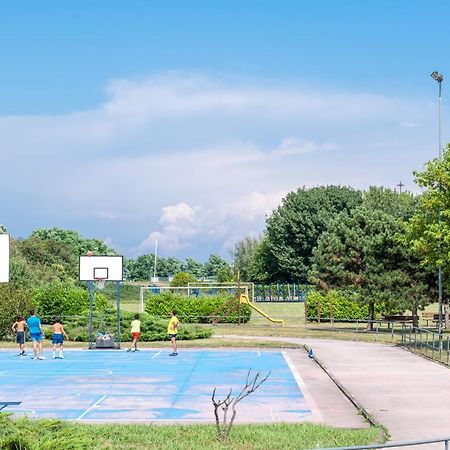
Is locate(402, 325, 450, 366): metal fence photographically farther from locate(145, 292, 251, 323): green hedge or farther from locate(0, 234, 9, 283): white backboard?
locate(145, 292, 251, 323): green hedge

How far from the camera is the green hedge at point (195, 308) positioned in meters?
58.7

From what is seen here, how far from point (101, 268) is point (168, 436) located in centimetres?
2732

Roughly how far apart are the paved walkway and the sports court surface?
1.72m

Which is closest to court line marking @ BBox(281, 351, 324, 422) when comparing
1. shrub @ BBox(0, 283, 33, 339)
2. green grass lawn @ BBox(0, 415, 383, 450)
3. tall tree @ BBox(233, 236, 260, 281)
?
green grass lawn @ BBox(0, 415, 383, 450)

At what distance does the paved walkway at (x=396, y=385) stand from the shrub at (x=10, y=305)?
1542cm

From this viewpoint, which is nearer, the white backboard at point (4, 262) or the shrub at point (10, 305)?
the white backboard at point (4, 262)

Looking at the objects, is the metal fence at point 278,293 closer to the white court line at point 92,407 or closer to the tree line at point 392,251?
the tree line at point 392,251

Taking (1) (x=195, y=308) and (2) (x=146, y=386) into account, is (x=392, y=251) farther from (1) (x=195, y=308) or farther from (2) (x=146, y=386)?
(2) (x=146, y=386)

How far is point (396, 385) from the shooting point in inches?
947

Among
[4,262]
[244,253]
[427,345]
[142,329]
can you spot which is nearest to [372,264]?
[142,329]

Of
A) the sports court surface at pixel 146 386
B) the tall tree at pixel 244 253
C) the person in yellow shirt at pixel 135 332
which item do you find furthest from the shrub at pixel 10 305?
the tall tree at pixel 244 253

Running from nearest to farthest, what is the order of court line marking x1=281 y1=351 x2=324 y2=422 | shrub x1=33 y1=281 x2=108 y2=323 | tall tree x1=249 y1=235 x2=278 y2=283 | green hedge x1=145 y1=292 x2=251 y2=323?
1. court line marking x1=281 y1=351 x2=324 y2=422
2. shrub x1=33 y1=281 x2=108 y2=323
3. green hedge x1=145 y1=292 x2=251 y2=323
4. tall tree x1=249 y1=235 x2=278 y2=283

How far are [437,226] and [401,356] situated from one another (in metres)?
6.04

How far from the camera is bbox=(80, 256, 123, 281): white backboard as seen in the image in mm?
41969
